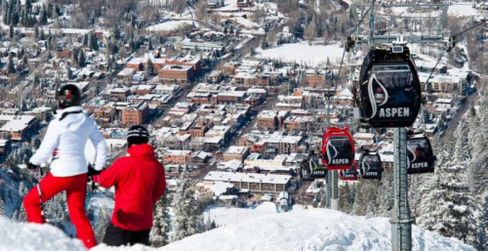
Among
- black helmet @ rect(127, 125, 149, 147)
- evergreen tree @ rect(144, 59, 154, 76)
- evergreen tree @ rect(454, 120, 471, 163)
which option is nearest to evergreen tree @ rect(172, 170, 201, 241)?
black helmet @ rect(127, 125, 149, 147)

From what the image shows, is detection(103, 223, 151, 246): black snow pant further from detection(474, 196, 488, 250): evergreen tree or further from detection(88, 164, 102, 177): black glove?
detection(474, 196, 488, 250): evergreen tree

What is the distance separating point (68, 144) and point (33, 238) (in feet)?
3.78

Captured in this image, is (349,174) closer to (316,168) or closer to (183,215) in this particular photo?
(316,168)

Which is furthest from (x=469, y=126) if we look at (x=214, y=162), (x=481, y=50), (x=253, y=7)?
(x=253, y=7)

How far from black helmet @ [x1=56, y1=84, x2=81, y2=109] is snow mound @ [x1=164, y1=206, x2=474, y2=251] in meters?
3.64

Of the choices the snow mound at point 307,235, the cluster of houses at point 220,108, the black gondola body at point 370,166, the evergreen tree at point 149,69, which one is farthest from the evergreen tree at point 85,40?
the snow mound at point 307,235

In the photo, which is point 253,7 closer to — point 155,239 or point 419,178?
point 419,178

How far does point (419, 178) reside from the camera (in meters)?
25.8

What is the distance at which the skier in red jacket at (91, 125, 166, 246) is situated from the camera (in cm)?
639

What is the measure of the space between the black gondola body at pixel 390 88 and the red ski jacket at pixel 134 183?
11.2 feet

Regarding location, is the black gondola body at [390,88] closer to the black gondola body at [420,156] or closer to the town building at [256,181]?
the black gondola body at [420,156]

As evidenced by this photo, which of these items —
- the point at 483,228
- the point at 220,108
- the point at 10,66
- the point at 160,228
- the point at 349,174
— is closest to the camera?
the point at 160,228

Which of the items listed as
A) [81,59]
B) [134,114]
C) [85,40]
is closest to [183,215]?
[134,114]

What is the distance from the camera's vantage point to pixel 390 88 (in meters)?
9.34
